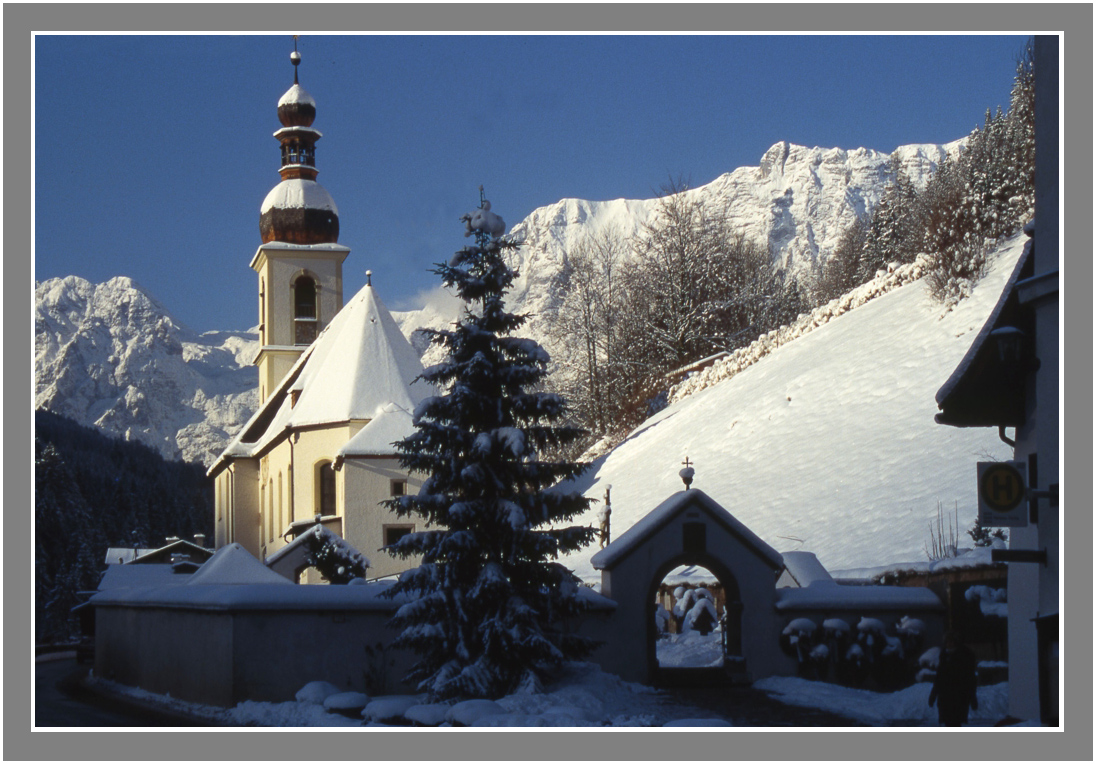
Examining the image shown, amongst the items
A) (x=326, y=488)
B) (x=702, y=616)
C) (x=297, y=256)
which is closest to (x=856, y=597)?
(x=702, y=616)

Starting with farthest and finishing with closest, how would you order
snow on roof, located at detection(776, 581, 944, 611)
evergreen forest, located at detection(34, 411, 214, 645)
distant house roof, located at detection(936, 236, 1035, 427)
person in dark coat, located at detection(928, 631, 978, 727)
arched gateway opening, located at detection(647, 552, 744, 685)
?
evergreen forest, located at detection(34, 411, 214, 645) < arched gateway opening, located at detection(647, 552, 744, 685) < snow on roof, located at detection(776, 581, 944, 611) < person in dark coat, located at detection(928, 631, 978, 727) < distant house roof, located at detection(936, 236, 1035, 427)

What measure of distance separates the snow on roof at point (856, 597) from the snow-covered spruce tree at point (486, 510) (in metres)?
3.90

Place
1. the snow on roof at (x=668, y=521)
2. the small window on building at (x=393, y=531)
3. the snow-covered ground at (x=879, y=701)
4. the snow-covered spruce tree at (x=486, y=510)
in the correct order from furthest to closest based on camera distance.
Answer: the small window on building at (x=393, y=531)
the snow on roof at (x=668, y=521)
the snow-covered spruce tree at (x=486, y=510)
the snow-covered ground at (x=879, y=701)

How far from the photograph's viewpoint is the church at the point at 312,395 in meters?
40.7

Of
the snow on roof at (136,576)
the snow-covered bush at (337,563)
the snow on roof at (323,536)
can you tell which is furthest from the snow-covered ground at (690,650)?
the snow on roof at (136,576)

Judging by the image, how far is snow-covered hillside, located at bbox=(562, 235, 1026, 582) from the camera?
26.6 meters

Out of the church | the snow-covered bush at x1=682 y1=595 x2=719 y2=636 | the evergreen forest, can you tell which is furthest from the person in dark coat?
the church

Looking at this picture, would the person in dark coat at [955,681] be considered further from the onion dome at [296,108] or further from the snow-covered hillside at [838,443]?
the onion dome at [296,108]

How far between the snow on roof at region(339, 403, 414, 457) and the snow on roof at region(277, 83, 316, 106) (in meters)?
20.7

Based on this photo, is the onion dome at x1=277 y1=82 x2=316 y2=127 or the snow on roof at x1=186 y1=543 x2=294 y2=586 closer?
the snow on roof at x1=186 y1=543 x2=294 y2=586

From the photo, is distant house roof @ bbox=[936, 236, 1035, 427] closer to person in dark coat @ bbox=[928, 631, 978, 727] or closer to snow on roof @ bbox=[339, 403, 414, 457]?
person in dark coat @ bbox=[928, 631, 978, 727]

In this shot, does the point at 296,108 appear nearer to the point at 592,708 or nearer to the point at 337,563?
the point at 337,563

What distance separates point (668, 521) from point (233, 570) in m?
9.83

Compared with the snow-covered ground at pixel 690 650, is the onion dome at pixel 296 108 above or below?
above
